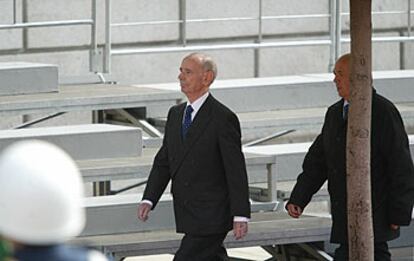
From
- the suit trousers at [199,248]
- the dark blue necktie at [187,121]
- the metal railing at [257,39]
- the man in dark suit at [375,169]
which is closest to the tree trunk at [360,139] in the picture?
the man in dark suit at [375,169]

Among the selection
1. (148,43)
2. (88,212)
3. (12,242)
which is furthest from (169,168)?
(12,242)

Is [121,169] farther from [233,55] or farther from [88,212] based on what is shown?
[233,55]

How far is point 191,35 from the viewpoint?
37.7ft

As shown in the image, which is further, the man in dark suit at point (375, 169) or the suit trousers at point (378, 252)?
the suit trousers at point (378, 252)

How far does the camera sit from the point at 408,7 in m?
11.9

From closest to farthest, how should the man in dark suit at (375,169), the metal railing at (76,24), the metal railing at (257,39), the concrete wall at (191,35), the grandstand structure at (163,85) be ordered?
the man in dark suit at (375,169) → the grandstand structure at (163,85) → the metal railing at (76,24) → the metal railing at (257,39) → the concrete wall at (191,35)

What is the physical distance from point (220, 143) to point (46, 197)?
493cm

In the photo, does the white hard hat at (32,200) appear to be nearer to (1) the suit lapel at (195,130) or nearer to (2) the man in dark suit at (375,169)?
(2) the man in dark suit at (375,169)

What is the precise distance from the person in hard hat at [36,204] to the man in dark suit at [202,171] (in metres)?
4.85

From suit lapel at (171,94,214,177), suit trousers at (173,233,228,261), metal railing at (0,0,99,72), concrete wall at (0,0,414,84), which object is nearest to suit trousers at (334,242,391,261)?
suit trousers at (173,233,228,261)

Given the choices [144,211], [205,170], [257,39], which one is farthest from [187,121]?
[257,39]

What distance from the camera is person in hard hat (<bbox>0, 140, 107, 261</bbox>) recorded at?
6.75ft

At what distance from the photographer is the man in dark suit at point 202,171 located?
6965 mm

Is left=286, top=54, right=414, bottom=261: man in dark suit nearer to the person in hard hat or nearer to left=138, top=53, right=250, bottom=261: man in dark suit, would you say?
left=138, top=53, right=250, bottom=261: man in dark suit
